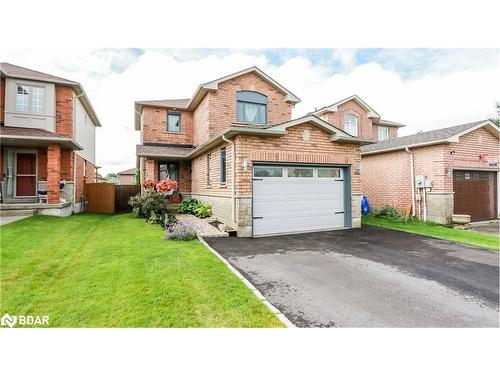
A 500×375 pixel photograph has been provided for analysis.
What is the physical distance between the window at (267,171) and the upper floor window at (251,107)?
21.4ft

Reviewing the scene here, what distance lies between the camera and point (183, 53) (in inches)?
166

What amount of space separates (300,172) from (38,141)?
36.0 ft

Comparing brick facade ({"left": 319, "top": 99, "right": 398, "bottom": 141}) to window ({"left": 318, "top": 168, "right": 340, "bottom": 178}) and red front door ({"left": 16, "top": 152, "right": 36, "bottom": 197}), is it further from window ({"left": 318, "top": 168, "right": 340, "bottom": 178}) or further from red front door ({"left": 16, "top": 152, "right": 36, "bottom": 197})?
red front door ({"left": 16, "top": 152, "right": 36, "bottom": 197})

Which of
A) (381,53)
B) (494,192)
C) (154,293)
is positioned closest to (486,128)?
(494,192)

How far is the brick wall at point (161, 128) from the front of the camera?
1619cm

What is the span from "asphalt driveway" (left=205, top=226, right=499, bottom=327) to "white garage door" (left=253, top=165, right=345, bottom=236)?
37.6 inches

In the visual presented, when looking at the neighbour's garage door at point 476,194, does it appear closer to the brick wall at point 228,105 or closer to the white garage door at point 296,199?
the white garage door at point 296,199

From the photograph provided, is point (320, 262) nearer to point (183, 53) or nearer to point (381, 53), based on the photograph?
point (381, 53)

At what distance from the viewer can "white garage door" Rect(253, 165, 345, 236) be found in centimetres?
895

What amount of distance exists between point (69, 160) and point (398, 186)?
54.1 feet

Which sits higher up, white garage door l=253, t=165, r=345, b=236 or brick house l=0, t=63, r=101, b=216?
brick house l=0, t=63, r=101, b=216

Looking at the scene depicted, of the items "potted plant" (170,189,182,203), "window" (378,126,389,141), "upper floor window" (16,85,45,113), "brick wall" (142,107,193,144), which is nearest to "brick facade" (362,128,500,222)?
"window" (378,126,389,141)

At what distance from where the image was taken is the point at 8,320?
324 centimetres

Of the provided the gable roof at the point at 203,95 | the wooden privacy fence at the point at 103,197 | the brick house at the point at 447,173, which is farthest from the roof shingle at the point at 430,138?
the wooden privacy fence at the point at 103,197
